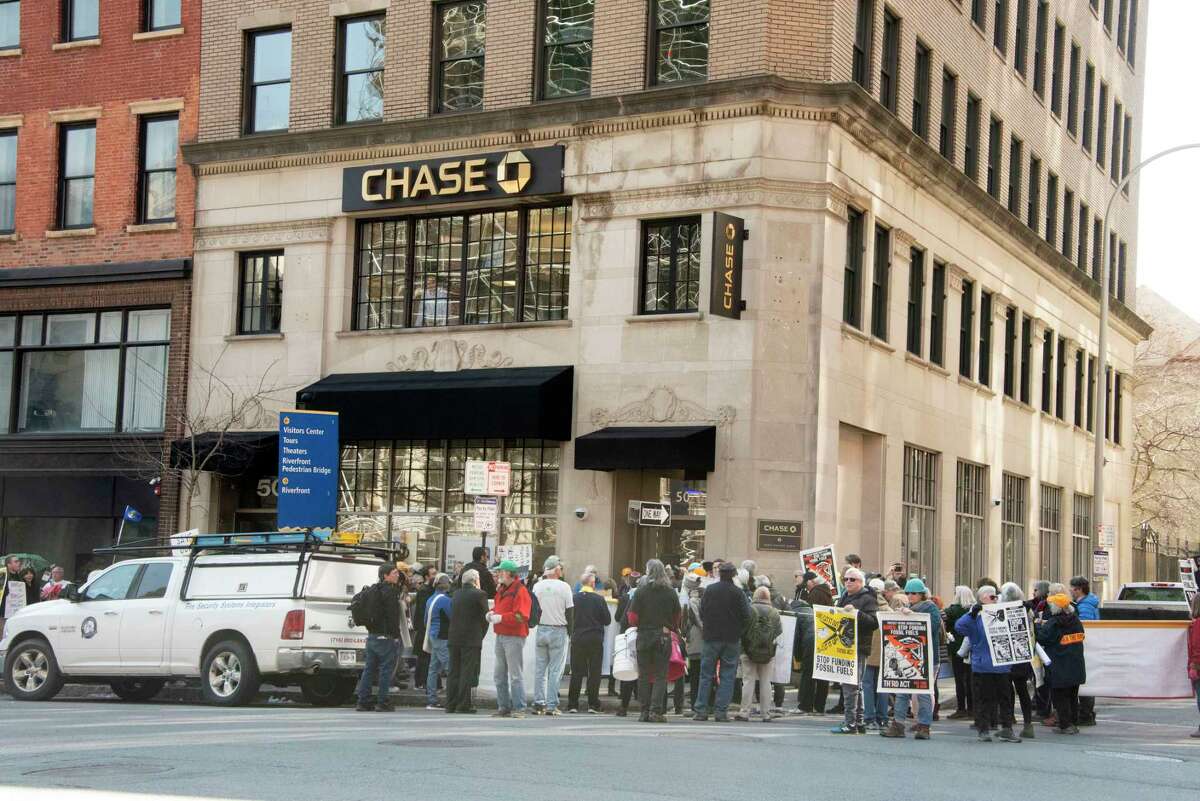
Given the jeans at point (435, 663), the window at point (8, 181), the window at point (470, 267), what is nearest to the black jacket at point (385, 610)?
the jeans at point (435, 663)

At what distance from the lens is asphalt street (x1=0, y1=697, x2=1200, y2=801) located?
39.0ft

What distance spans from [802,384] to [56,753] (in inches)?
645

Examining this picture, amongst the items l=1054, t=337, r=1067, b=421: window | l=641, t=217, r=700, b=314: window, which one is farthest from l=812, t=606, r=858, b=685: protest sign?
l=1054, t=337, r=1067, b=421: window

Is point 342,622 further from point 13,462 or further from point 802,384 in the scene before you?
point 13,462

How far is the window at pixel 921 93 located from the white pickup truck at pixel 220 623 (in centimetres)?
1685

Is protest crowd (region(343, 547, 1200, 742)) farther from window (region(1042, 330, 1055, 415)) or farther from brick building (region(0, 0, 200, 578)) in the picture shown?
window (region(1042, 330, 1055, 415))

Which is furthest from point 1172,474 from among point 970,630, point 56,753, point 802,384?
point 56,753

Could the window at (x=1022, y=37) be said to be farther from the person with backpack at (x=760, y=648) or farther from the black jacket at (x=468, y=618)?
the black jacket at (x=468, y=618)

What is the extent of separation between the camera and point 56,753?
1385 cm

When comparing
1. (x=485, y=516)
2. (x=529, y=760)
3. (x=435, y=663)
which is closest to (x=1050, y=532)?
(x=485, y=516)

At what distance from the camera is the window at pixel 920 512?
3309 centimetres

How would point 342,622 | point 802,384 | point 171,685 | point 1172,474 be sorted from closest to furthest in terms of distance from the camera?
point 342,622, point 171,685, point 802,384, point 1172,474

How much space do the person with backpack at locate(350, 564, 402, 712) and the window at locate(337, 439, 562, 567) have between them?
876 cm

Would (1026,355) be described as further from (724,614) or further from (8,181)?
(8,181)
